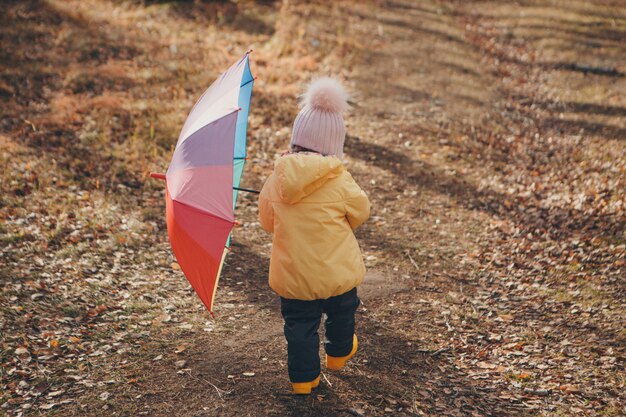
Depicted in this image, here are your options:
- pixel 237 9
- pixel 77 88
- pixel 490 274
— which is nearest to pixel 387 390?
pixel 490 274

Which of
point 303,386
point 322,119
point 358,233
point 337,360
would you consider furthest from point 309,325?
point 358,233

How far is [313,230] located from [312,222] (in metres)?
0.06

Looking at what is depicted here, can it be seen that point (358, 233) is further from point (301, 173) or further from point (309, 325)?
point (301, 173)

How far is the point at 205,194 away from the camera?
3869 mm

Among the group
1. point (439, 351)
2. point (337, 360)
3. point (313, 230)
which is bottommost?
point (439, 351)

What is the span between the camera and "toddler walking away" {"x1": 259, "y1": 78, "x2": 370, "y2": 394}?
13.2ft

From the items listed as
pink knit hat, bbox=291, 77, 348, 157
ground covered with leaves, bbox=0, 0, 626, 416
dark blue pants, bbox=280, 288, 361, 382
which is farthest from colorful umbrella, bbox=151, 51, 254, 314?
ground covered with leaves, bbox=0, 0, 626, 416

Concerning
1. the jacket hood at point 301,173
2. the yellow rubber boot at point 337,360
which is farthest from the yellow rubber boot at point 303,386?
the jacket hood at point 301,173

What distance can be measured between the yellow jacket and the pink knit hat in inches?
6.0

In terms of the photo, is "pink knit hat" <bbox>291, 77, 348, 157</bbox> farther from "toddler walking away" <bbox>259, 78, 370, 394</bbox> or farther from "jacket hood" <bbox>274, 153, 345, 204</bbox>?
"jacket hood" <bbox>274, 153, 345, 204</bbox>

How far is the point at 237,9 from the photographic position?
19203 mm

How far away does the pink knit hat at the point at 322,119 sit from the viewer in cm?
416

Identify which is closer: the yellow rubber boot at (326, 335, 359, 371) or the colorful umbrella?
the colorful umbrella

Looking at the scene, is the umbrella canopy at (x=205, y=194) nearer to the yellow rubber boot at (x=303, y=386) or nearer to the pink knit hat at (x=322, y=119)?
the pink knit hat at (x=322, y=119)
